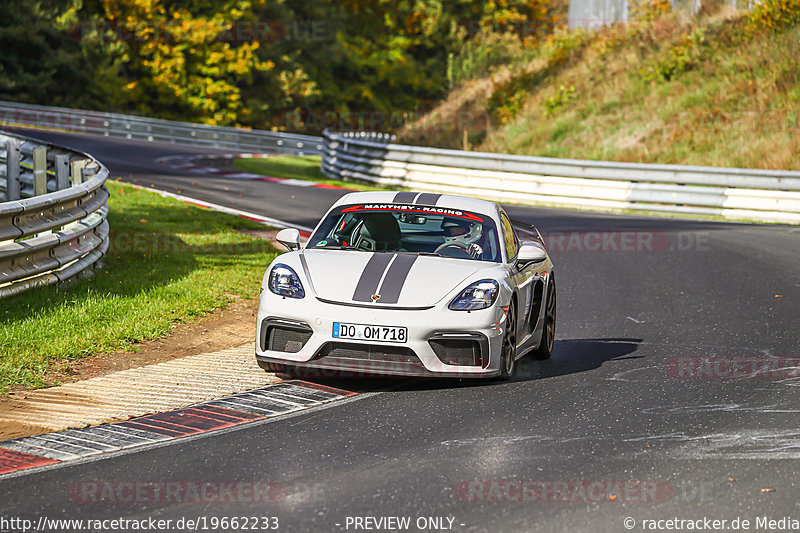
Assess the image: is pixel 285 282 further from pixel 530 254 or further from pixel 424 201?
pixel 530 254

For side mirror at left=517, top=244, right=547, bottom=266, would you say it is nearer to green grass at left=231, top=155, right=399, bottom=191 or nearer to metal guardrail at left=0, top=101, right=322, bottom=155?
green grass at left=231, top=155, right=399, bottom=191

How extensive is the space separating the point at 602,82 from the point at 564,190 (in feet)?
38.7

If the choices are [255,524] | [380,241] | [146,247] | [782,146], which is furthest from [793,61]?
[255,524]

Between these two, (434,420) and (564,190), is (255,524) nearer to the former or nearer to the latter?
→ (434,420)

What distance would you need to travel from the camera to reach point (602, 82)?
114 ft

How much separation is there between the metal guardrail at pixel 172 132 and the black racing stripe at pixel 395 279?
34.9 metres

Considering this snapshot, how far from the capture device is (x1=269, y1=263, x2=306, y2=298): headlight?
7.73m

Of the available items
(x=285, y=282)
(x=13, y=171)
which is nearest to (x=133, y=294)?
(x=285, y=282)

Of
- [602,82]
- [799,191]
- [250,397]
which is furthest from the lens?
[602,82]

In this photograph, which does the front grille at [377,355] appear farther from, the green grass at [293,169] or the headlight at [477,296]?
the green grass at [293,169]

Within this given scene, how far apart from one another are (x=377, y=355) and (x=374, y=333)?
0.54 ft

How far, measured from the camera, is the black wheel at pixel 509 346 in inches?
306

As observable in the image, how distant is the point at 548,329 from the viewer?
9.09m

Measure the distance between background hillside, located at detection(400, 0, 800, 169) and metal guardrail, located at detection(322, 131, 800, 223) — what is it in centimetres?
419
